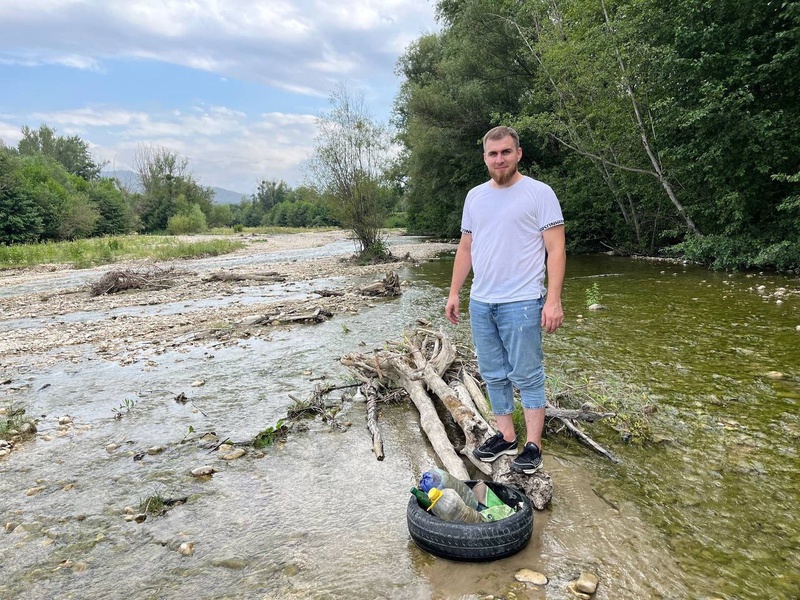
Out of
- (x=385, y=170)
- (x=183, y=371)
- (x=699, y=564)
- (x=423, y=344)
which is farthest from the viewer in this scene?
(x=385, y=170)

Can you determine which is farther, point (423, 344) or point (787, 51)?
point (787, 51)

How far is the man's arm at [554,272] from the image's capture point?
3.42 meters

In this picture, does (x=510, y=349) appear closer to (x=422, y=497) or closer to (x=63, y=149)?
(x=422, y=497)

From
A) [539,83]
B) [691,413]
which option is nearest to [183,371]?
[691,413]

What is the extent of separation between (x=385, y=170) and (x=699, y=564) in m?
24.8

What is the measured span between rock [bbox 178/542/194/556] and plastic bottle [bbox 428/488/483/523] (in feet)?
5.28

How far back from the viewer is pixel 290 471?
4.39 metres

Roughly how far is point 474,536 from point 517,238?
6.41ft

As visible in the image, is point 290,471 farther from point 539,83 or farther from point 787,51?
point 539,83

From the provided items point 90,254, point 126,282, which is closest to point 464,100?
point 126,282

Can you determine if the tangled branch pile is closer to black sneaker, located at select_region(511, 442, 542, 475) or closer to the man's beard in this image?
the man's beard

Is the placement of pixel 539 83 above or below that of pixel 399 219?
above

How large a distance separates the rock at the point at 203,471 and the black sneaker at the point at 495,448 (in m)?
2.34

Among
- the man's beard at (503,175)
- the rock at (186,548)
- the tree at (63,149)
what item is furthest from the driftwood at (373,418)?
the tree at (63,149)
